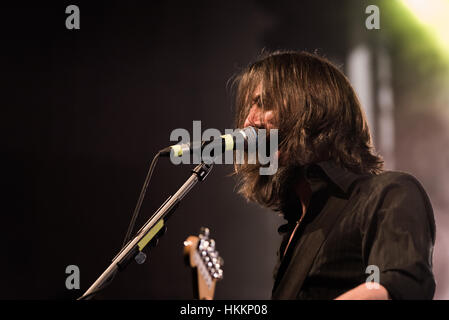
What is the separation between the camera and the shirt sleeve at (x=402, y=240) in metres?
1.11

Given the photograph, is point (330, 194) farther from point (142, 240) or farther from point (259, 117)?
point (142, 240)

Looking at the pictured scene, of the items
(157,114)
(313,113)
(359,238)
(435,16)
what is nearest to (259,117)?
(313,113)

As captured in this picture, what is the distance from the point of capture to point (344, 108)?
1677 millimetres

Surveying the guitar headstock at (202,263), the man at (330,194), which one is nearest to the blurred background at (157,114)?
the guitar headstock at (202,263)

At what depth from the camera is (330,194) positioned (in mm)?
1523

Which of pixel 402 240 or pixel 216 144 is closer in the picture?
pixel 402 240

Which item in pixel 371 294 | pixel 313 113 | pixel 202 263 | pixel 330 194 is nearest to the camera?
pixel 371 294

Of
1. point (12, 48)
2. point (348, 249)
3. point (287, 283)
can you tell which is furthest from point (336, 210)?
point (12, 48)

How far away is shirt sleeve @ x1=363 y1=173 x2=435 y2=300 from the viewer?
43.7 inches

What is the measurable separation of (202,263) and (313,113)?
965mm

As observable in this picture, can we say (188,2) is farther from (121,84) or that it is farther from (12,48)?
(12,48)

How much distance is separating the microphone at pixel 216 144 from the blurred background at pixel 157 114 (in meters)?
1.32

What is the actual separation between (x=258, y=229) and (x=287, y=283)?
1920 millimetres

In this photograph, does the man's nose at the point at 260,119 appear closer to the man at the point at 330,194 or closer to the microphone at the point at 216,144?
the man at the point at 330,194
